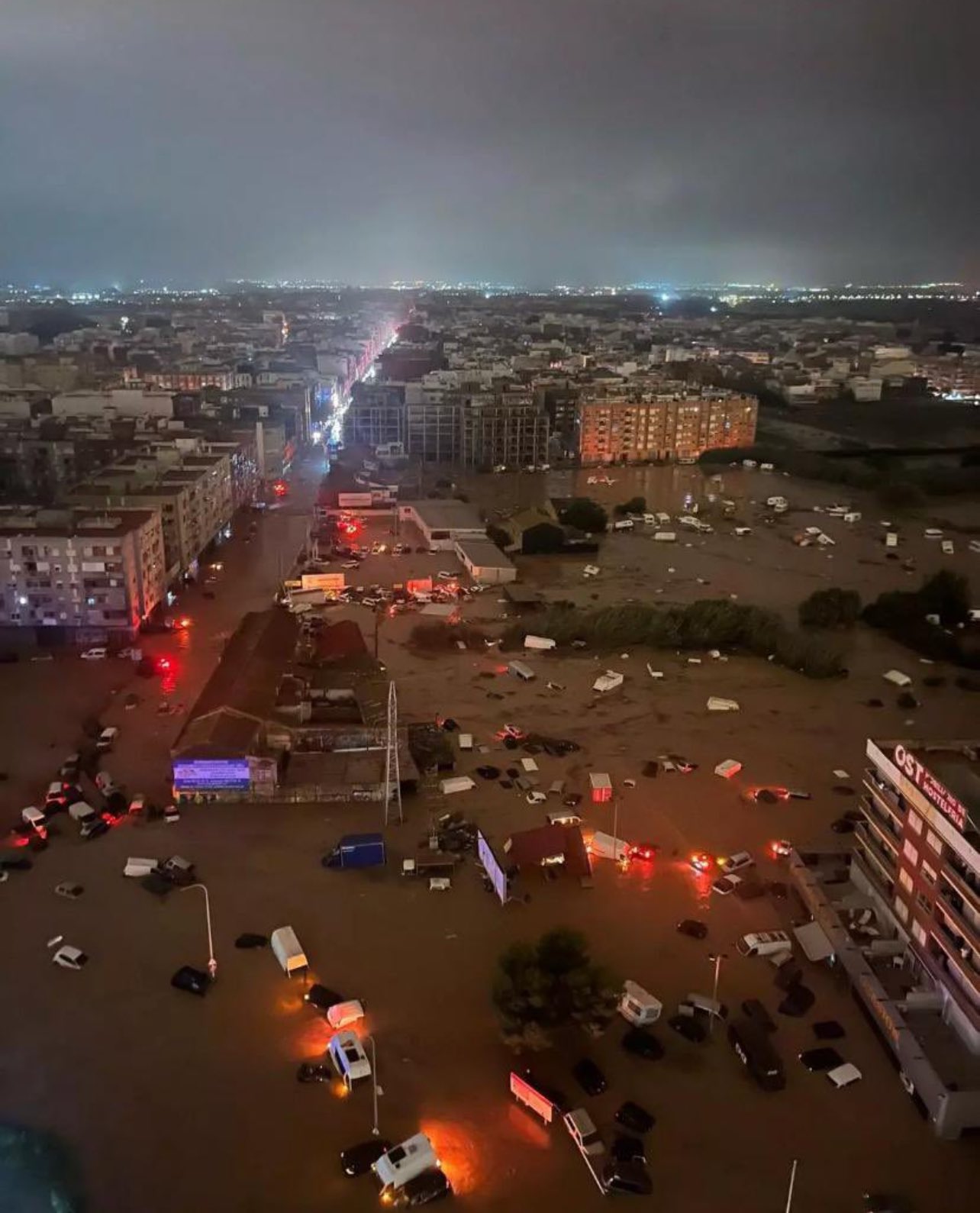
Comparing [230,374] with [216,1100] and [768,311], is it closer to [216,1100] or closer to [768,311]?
[216,1100]

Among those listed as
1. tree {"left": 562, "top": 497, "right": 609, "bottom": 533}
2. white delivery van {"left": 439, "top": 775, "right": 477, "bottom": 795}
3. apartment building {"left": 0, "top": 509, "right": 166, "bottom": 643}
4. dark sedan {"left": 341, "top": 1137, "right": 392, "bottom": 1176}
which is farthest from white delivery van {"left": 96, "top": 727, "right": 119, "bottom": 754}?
tree {"left": 562, "top": 497, "right": 609, "bottom": 533}

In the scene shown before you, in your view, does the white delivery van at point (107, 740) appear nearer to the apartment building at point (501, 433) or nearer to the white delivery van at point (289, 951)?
the white delivery van at point (289, 951)

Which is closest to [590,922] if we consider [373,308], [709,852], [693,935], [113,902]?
[693,935]

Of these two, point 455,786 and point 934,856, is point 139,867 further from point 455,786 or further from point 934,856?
point 934,856

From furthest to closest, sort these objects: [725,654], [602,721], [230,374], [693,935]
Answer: [230,374], [725,654], [602,721], [693,935]

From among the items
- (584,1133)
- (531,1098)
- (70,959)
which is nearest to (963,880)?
(584,1133)

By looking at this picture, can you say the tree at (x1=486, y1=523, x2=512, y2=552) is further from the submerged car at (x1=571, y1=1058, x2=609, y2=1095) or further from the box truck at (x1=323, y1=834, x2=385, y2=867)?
the submerged car at (x1=571, y1=1058, x2=609, y2=1095)

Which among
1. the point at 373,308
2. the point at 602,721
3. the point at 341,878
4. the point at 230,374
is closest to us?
the point at 341,878
